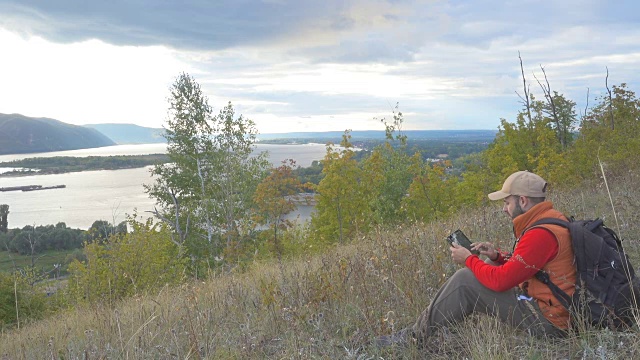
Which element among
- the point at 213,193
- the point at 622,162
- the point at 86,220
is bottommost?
the point at 86,220

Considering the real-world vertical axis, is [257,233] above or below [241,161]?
below

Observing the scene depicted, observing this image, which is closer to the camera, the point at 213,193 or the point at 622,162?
the point at 622,162

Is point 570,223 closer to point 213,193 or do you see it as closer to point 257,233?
point 257,233

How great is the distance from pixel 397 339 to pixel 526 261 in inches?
37.8

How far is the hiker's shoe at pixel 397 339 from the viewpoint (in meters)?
2.98

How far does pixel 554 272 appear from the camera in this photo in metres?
2.77

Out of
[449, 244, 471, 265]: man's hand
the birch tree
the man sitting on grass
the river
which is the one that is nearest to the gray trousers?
the man sitting on grass

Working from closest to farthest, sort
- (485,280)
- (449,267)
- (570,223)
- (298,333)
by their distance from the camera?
(570,223)
(485,280)
(298,333)
(449,267)

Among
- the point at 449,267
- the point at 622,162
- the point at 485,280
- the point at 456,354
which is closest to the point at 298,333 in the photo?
the point at 456,354

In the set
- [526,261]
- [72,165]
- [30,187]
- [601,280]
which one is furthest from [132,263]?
[72,165]

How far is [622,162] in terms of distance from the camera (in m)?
12.3

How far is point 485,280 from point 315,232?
20361 mm

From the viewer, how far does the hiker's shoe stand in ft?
9.78

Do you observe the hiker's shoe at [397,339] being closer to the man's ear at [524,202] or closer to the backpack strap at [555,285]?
the backpack strap at [555,285]
